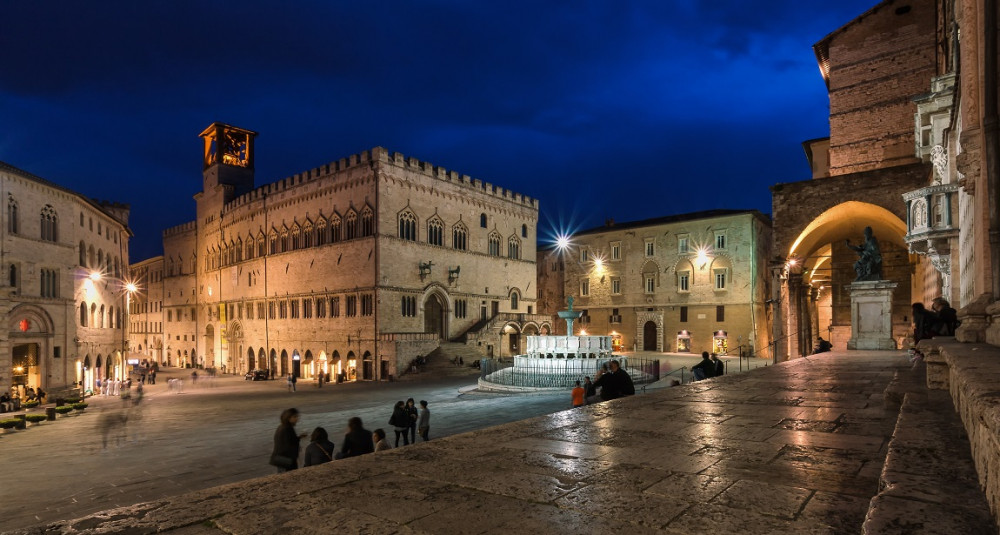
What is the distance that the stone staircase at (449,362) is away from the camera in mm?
33747

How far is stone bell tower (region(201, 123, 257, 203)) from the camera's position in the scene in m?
49.8

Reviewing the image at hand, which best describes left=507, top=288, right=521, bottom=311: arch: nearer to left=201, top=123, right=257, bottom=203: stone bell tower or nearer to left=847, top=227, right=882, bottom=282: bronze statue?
left=201, top=123, right=257, bottom=203: stone bell tower

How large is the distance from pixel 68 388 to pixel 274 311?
14.9 metres

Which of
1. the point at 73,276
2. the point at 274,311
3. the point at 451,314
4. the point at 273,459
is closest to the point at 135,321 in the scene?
the point at 274,311

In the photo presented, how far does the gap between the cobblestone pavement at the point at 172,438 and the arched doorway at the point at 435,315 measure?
8.10 m

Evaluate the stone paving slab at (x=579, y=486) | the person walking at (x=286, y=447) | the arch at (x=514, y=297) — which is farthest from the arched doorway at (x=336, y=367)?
the stone paving slab at (x=579, y=486)

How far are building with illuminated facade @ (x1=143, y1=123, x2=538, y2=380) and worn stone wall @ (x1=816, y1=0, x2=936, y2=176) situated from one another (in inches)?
905

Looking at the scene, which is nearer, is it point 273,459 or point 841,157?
point 273,459

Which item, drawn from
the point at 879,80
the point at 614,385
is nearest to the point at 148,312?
the point at 614,385

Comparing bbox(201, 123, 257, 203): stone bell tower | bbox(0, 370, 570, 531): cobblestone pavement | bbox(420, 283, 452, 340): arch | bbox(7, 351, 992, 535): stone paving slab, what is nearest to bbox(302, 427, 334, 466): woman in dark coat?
bbox(7, 351, 992, 535): stone paving slab

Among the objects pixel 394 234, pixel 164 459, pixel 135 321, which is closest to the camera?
pixel 164 459

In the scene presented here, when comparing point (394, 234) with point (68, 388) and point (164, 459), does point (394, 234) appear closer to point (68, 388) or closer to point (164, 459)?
point (68, 388)

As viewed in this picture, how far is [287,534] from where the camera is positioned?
112 inches

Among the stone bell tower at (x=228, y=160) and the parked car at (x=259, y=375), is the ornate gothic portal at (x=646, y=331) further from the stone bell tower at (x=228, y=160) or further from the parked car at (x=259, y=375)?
the stone bell tower at (x=228, y=160)
